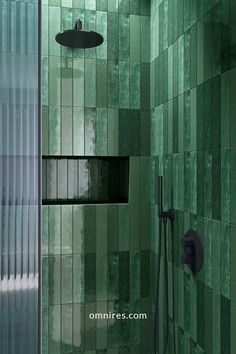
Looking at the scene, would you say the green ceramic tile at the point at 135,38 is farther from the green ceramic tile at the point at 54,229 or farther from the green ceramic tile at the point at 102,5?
the green ceramic tile at the point at 54,229

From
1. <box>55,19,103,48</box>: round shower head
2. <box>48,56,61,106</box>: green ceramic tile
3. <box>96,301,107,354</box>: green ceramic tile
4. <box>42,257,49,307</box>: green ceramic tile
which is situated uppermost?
<box>55,19,103,48</box>: round shower head

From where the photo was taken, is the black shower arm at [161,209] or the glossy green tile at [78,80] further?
the glossy green tile at [78,80]

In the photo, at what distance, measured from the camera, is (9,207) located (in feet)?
2.80

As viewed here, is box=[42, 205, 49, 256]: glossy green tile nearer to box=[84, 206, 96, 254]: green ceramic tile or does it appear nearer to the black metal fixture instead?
box=[84, 206, 96, 254]: green ceramic tile

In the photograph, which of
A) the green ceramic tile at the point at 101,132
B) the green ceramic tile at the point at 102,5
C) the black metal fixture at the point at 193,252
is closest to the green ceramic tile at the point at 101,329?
the black metal fixture at the point at 193,252

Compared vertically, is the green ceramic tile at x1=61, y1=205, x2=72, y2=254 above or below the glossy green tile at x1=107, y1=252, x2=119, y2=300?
above

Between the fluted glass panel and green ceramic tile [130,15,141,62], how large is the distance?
1.55 metres

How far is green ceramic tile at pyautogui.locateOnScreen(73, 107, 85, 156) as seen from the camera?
2248 millimetres

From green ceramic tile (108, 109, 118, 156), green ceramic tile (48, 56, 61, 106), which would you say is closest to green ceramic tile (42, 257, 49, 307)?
green ceramic tile (108, 109, 118, 156)

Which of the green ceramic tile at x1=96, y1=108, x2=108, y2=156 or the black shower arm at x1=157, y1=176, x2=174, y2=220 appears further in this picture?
the green ceramic tile at x1=96, y1=108, x2=108, y2=156

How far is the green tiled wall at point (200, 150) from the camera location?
4.84 ft

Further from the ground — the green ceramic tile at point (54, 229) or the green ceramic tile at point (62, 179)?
the green ceramic tile at point (62, 179)

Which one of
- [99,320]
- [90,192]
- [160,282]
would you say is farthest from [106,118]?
[99,320]

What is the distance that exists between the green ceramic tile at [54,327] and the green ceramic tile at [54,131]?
3.00 feet
